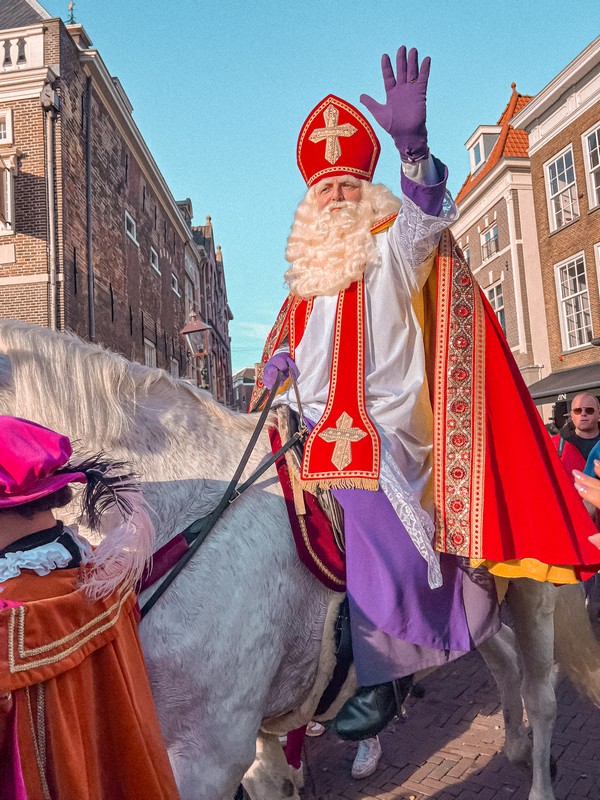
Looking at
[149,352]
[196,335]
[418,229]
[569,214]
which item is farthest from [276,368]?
[149,352]

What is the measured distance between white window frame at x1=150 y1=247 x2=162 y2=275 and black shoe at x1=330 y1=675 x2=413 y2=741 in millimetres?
21993

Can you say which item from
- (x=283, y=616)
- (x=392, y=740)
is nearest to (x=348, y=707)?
(x=283, y=616)

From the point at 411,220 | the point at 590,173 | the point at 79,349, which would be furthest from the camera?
the point at 590,173

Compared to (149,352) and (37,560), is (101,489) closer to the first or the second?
(37,560)

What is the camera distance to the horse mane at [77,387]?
5.97ft

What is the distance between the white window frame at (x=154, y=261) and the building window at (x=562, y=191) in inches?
540

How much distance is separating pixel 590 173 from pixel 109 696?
20.5 meters

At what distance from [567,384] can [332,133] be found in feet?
57.9

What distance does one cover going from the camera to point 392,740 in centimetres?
417

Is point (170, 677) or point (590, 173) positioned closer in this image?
point (170, 677)

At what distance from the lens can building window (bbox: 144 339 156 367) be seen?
70.8 feet

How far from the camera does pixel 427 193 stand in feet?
7.31

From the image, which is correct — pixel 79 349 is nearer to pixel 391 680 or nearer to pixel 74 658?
pixel 74 658

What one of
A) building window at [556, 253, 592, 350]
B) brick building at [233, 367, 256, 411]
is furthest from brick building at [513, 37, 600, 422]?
brick building at [233, 367, 256, 411]
